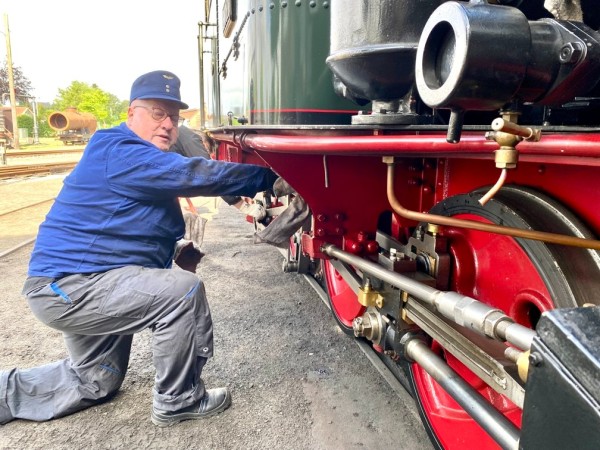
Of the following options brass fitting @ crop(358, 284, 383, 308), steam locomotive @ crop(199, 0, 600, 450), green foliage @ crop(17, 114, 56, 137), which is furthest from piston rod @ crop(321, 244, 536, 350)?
green foliage @ crop(17, 114, 56, 137)

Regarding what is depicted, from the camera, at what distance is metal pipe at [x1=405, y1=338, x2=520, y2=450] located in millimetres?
1092

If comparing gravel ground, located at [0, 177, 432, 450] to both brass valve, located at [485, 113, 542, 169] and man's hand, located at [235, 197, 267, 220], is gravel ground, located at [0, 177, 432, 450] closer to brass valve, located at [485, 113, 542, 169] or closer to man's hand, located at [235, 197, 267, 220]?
man's hand, located at [235, 197, 267, 220]

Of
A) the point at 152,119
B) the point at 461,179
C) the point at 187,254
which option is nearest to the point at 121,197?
the point at 152,119

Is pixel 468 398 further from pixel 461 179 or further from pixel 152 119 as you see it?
pixel 152 119

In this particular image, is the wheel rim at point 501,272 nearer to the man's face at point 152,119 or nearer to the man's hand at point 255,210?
the man's hand at point 255,210

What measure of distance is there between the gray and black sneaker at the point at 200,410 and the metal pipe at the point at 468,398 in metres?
1.01

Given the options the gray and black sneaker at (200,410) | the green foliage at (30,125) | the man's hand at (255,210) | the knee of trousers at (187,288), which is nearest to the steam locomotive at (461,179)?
the man's hand at (255,210)

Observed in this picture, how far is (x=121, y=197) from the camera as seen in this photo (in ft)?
6.96

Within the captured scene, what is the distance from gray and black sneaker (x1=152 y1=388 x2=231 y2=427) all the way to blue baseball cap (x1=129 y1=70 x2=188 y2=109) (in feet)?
4.69

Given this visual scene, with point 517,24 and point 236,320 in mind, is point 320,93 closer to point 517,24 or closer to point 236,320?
point 517,24

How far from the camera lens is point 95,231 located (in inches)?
83.0

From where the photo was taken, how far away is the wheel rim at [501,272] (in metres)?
1.16

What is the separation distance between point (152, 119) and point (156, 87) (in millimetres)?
154

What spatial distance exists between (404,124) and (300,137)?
32 cm
